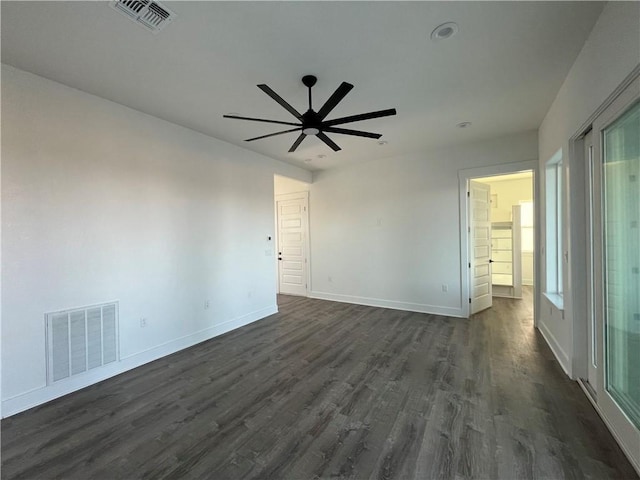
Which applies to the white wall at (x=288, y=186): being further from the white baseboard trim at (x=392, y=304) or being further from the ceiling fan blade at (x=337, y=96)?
the ceiling fan blade at (x=337, y=96)

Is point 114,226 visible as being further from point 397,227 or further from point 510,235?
point 510,235

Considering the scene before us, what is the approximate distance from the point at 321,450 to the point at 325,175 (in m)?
5.17

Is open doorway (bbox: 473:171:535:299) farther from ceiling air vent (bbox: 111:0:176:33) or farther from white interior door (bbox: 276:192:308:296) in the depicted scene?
ceiling air vent (bbox: 111:0:176:33)

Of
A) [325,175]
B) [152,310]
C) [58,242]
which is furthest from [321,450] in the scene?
[325,175]

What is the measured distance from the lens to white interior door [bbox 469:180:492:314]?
4688mm

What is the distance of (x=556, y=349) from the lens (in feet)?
10.2

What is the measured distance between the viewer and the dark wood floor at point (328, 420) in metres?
1.70

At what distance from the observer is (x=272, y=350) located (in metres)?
3.46

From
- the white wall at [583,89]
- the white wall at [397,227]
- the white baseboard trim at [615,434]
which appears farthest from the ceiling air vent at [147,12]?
the white wall at [397,227]

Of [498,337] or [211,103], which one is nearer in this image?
[211,103]

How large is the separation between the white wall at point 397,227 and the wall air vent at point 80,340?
406 centimetres

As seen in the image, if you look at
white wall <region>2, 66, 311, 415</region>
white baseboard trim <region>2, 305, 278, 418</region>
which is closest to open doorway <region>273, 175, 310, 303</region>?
white wall <region>2, 66, 311, 415</region>

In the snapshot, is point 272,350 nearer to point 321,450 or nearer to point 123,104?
point 321,450

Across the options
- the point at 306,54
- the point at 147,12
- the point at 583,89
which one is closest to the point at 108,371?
the point at 147,12
